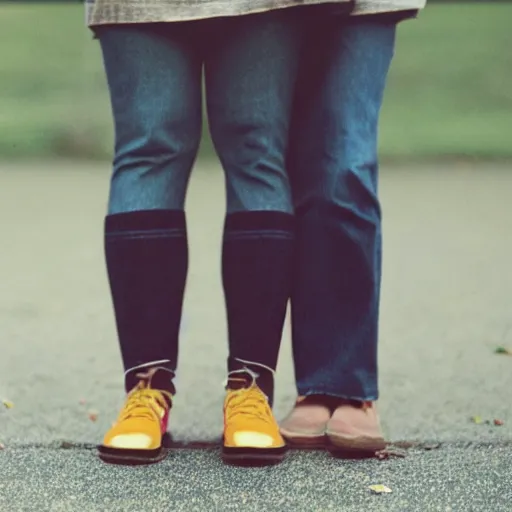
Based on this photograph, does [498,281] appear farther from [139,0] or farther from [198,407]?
[139,0]

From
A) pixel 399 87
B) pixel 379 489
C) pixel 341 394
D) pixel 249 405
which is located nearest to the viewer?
pixel 379 489

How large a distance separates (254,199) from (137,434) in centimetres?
47

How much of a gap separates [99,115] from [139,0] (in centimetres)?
946

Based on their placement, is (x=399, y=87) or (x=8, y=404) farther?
(x=399, y=87)

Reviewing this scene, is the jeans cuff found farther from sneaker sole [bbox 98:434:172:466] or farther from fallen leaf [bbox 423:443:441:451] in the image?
sneaker sole [bbox 98:434:172:466]

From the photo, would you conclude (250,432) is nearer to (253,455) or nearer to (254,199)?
(253,455)

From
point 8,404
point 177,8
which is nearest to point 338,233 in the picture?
point 177,8

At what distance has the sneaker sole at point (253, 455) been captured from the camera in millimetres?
2195

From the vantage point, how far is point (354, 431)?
2.28 metres

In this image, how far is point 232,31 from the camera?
2189 mm

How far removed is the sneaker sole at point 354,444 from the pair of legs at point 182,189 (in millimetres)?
119

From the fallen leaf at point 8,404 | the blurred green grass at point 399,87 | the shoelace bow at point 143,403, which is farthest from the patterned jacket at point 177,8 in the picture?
the blurred green grass at point 399,87

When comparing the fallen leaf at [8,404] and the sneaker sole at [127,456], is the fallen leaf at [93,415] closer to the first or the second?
the fallen leaf at [8,404]

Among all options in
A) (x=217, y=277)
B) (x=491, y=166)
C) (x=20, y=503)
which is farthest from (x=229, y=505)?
(x=491, y=166)
